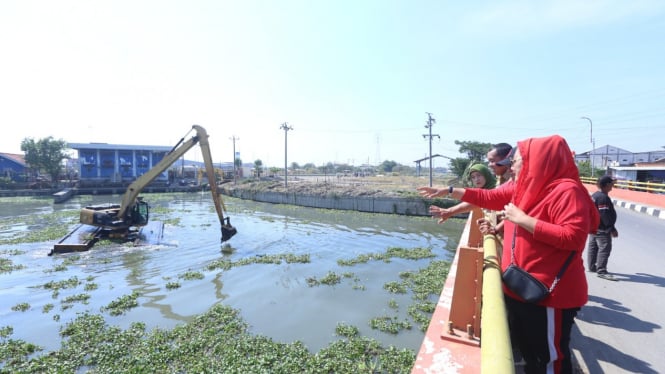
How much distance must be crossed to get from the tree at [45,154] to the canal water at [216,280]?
3094 cm

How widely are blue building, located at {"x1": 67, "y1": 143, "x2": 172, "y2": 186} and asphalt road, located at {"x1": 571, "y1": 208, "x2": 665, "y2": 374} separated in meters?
49.7

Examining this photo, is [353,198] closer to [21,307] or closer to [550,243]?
[21,307]

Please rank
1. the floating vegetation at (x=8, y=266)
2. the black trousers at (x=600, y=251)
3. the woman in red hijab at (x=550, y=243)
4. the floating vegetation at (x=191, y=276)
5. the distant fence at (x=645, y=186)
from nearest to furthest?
1. the woman in red hijab at (x=550, y=243)
2. the black trousers at (x=600, y=251)
3. the floating vegetation at (x=191, y=276)
4. the floating vegetation at (x=8, y=266)
5. the distant fence at (x=645, y=186)

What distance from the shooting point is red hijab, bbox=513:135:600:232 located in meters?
1.91

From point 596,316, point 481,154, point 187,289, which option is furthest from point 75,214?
point 481,154

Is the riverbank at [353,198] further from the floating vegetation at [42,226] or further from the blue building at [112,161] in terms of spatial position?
the blue building at [112,161]

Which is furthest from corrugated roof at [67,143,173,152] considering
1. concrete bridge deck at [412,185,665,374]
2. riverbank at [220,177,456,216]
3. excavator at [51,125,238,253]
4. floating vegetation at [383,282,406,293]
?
concrete bridge deck at [412,185,665,374]

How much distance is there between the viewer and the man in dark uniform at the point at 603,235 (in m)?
5.11

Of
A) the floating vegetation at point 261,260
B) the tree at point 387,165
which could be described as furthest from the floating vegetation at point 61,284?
the tree at point 387,165

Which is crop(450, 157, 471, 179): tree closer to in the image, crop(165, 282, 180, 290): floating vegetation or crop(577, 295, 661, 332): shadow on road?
crop(165, 282, 180, 290): floating vegetation

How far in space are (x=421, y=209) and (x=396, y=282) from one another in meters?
16.1

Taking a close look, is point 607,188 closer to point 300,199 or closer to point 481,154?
point 300,199

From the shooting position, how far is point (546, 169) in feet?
6.33

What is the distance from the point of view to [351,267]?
11.3m
